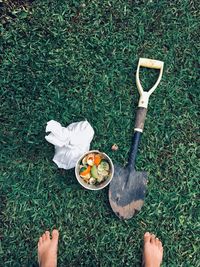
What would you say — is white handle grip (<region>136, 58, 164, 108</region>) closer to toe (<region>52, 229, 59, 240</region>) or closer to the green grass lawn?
the green grass lawn

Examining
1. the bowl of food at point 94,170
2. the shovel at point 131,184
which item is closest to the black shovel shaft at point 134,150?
the shovel at point 131,184

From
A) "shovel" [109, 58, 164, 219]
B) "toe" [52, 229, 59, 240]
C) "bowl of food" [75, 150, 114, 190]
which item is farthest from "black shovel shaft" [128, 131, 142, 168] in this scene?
"toe" [52, 229, 59, 240]

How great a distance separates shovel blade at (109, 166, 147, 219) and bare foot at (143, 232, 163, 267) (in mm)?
→ 260

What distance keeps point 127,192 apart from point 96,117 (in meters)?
0.70

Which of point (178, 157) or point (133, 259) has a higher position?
point (178, 157)

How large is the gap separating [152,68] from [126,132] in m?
0.61

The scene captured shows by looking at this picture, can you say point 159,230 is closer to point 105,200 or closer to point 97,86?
point 105,200

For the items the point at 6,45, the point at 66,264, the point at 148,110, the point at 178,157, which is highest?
the point at 6,45

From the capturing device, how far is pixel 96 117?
3703 mm

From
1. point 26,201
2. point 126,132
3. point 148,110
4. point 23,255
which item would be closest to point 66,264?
point 23,255

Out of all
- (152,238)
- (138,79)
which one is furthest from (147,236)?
(138,79)

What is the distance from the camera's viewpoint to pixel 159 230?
3656 mm

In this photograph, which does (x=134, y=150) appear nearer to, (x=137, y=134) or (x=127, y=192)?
(x=137, y=134)

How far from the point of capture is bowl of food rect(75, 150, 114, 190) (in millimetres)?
3495
